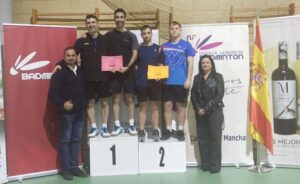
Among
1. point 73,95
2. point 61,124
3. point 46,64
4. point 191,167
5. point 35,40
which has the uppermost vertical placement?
point 35,40

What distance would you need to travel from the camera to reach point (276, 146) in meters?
4.30

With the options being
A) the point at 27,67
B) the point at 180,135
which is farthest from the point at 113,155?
the point at 27,67

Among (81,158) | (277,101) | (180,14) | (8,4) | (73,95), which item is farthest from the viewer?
(180,14)

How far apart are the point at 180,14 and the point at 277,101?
1858 millimetres

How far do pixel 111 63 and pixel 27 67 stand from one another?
2.82 ft

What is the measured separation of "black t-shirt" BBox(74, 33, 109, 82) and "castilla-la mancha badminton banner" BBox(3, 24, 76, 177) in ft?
0.89

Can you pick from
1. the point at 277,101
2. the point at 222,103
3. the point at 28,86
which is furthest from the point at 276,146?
the point at 28,86

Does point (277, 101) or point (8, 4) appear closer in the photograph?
point (277, 101)

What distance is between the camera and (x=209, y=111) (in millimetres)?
4055

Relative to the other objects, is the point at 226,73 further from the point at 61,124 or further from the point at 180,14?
the point at 61,124

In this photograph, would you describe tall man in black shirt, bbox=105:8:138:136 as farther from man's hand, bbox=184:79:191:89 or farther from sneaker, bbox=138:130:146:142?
man's hand, bbox=184:79:191:89

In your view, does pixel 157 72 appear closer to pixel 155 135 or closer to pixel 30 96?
pixel 155 135

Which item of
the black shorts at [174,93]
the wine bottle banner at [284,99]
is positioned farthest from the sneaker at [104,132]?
the wine bottle banner at [284,99]

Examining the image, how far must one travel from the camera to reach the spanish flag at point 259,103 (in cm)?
420
